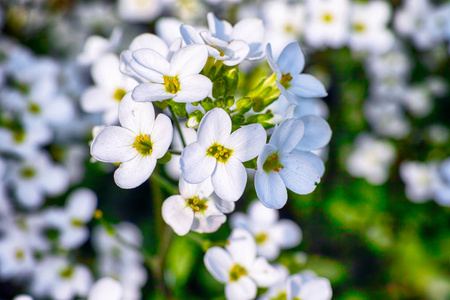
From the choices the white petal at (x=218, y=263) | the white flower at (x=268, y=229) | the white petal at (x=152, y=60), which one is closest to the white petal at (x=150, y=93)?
the white petal at (x=152, y=60)

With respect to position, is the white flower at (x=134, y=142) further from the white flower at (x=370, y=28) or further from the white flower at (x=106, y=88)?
the white flower at (x=370, y=28)

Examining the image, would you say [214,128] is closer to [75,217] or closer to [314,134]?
[314,134]

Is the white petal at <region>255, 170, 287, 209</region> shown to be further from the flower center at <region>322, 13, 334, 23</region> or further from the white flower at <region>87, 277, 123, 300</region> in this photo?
the flower center at <region>322, 13, 334, 23</region>

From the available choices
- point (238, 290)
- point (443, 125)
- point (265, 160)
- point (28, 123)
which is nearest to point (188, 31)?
point (265, 160)

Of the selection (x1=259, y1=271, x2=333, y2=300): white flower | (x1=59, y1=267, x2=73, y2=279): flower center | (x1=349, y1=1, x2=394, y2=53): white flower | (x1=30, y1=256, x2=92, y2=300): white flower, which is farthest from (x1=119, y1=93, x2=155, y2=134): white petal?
(x1=349, y1=1, x2=394, y2=53): white flower

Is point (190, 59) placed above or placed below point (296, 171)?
above

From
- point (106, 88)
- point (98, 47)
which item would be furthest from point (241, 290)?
point (98, 47)
